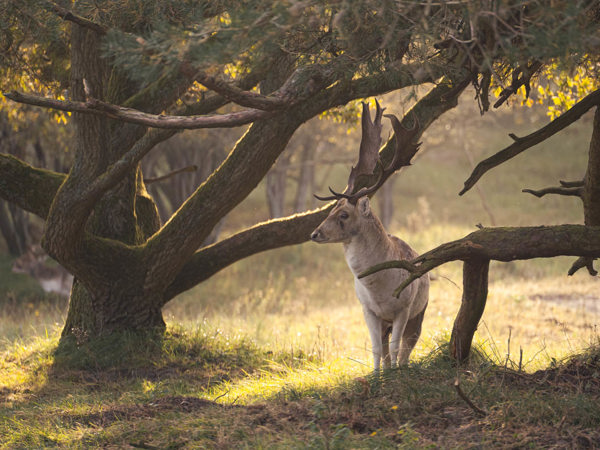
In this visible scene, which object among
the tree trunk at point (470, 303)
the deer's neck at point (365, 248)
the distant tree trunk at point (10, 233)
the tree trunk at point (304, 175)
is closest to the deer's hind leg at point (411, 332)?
the deer's neck at point (365, 248)

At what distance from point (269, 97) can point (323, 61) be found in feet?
1.89

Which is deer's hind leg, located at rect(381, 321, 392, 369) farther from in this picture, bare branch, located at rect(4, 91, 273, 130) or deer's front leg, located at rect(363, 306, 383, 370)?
bare branch, located at rect(4, 91, 273, 130)

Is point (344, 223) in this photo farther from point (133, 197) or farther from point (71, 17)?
point (133, 197)

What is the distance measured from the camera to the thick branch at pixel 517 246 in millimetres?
5113

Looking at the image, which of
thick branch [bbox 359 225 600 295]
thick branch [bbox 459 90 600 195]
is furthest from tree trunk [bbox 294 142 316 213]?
thick branch [bbox 359 225 600 295]

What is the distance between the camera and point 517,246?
520cm

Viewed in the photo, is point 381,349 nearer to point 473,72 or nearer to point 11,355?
point 473,72

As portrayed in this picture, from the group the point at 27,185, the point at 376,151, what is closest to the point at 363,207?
the point at 376,151

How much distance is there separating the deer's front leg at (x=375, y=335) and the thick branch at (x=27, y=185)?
13.5 feet

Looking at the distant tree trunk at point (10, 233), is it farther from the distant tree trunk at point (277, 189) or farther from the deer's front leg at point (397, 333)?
the deer's front leg at point (397, 333)

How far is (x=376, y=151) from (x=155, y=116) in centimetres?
251

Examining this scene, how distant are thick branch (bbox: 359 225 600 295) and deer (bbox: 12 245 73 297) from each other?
591 inches

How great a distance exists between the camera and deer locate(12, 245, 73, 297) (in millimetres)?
18531

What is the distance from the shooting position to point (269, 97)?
5445mm
